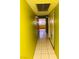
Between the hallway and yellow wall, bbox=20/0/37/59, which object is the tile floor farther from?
yellow wall, bbox=20/0/37/59

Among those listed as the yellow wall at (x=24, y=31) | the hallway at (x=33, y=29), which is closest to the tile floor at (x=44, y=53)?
the hallway at (x=33, y=29)

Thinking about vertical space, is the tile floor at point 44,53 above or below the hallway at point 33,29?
below

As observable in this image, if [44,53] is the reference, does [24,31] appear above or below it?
above

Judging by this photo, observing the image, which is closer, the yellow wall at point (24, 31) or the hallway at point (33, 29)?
the yellow wall at point (24, 31)

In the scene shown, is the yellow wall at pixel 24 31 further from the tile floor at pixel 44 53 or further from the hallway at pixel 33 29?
the tile floor at pixel 44 53

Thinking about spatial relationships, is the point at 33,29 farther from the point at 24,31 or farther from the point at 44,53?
the point at 24,31

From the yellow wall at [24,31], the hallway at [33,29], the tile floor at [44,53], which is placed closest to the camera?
the yellow wall at [24,31]

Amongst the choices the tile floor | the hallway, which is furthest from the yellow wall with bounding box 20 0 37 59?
the tile floor

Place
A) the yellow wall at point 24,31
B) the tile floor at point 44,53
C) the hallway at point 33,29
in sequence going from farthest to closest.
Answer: the tile floor at point 44,53 < the hallway at point 33,29 < the yellow wall at point 24,31

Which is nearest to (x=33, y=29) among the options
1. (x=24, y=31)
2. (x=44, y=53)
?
(x=44, y=53)
